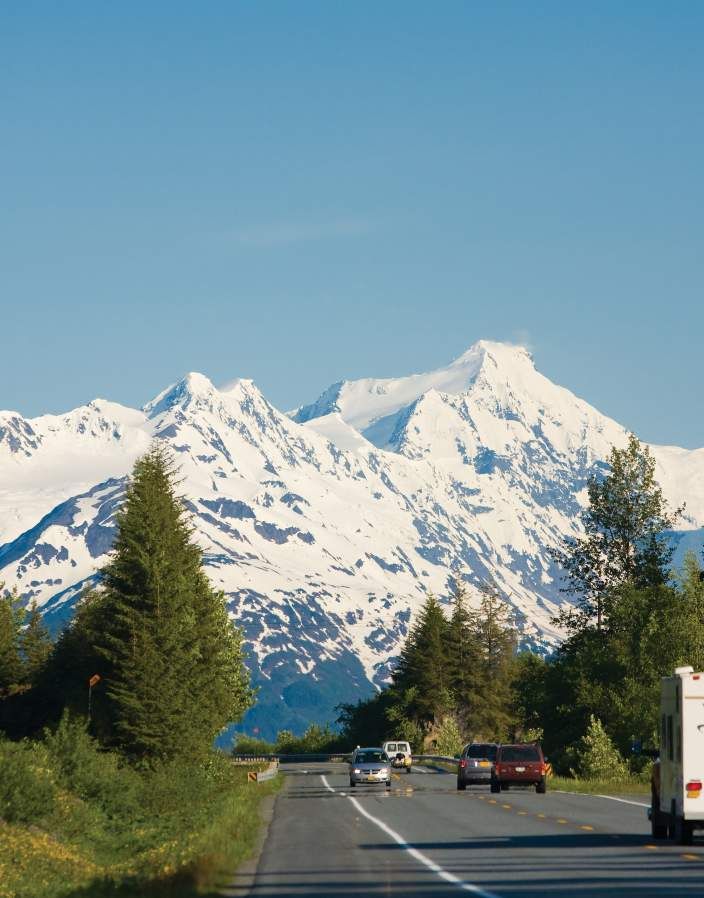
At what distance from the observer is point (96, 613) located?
3113 inches

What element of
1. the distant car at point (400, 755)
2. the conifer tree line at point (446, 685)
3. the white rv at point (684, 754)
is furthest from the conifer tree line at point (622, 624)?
the white rv at point (684, 754)

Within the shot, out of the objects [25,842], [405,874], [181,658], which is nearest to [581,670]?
[181,658]

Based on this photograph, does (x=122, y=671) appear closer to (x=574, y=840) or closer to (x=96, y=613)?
(x=96, y=613)

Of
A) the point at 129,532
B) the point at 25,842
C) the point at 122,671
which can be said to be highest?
the point at 129,532

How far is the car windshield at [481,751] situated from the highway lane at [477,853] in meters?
17.0

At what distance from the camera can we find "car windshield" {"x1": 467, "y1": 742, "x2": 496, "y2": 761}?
6888cm

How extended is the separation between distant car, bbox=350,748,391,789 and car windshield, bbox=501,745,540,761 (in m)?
10.5

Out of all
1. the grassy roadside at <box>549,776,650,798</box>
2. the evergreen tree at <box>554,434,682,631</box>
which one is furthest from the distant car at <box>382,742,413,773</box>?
the grassy roadside at <box>549,776,650,798</box>

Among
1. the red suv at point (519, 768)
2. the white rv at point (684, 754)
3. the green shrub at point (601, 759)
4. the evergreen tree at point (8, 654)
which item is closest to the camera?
the white rv at point (684, 754)

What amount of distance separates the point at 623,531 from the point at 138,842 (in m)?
67.4

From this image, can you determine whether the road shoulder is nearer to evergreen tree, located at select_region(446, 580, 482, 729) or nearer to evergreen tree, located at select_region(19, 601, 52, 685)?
evergreen tree, located at select_region(19, 601, 52, 685)

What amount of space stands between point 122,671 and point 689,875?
53807 mm

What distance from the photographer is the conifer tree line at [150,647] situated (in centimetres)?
7256

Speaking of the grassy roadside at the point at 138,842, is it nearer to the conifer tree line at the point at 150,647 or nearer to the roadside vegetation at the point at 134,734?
the roadside vegetation at the point at 134,734
